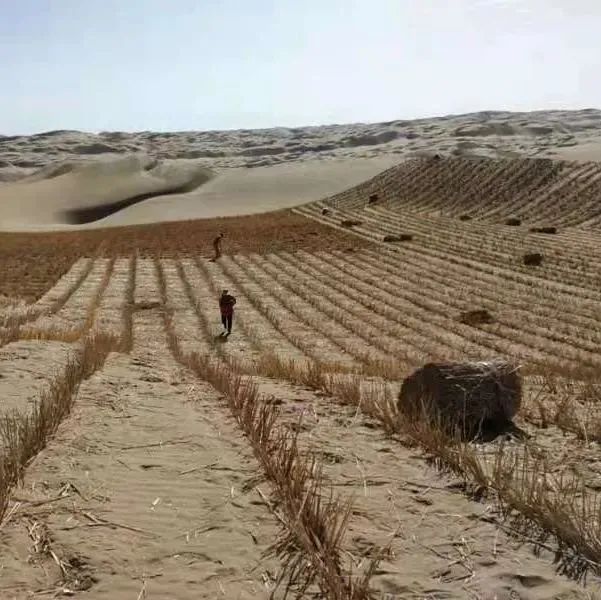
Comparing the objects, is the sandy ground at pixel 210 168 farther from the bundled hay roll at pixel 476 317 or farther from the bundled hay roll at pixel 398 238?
the bundled hay roll at pixel 476 317

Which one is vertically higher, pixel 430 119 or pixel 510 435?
pixel 430 119

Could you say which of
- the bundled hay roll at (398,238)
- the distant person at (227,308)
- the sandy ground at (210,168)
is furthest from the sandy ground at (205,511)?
the sandy ground at (210,168)

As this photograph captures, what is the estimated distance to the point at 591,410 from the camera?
657 centimetres

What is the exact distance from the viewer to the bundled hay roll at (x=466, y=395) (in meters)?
5.87

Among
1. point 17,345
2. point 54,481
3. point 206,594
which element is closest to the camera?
point 206,594

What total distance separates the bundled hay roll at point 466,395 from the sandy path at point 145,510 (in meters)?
1.61

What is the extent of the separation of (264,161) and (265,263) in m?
57.3

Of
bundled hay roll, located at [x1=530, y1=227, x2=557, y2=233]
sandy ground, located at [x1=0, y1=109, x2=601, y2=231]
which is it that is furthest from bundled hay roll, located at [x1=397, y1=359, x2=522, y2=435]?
sandy ground, located at [x1=0, y1=109, x2=601, y2=231]

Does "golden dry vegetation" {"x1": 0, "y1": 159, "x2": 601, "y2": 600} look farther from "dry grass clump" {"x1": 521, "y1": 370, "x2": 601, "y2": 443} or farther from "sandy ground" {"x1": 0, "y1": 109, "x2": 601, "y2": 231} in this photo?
"sandy ground" {"x1": 0, "y1": 109, "x2": 601, "y2": 231}

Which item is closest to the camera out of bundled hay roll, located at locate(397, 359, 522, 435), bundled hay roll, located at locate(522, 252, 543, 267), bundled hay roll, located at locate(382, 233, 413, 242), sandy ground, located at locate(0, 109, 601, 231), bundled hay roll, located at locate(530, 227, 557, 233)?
bundled hay roll, located at locate(397, 359, 522, 435)

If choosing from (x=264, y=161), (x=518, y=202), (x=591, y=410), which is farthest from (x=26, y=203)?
(x=591, y=410)

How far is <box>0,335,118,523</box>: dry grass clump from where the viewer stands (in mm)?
3958

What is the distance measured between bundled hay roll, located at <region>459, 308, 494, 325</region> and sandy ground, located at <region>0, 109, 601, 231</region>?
3570 centimetres

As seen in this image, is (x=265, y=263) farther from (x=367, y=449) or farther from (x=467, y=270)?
(x=367, y=449)
